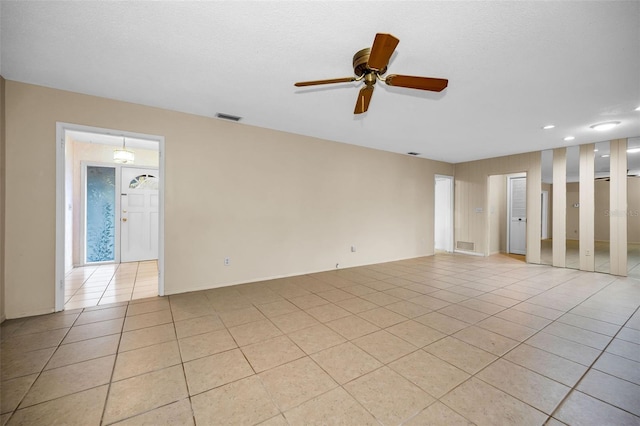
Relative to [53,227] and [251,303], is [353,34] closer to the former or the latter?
[251,303]

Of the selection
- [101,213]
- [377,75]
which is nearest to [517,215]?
[377,75]

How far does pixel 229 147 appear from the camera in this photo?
4008 mm

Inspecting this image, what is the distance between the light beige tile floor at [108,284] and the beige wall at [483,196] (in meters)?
7.40

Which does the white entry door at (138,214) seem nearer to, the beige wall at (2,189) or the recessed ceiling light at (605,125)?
A: the beige wall at (2,189)

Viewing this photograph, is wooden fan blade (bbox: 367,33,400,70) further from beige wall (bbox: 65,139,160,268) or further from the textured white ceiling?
beige wall (bbox: 65,139,160,268)

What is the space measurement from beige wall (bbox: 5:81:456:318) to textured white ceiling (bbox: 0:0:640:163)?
1.17ft

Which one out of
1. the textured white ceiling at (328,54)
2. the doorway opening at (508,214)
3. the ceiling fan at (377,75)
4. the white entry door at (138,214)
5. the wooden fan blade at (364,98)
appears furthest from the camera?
the doorway opening at (508,214)

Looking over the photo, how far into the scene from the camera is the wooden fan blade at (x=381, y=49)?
1486mm

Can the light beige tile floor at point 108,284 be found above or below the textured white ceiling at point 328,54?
below

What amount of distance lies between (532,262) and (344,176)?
4.79m

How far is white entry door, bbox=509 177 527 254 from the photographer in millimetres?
7246

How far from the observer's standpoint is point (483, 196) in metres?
6.77

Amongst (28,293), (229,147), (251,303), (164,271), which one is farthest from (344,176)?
(28,293)

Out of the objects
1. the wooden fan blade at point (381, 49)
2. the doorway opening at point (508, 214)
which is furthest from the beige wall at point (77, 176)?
the doorway opening at point (508, 214)
